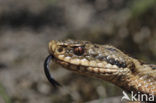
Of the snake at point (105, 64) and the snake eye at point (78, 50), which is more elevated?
the snake eye at point (78, 50)

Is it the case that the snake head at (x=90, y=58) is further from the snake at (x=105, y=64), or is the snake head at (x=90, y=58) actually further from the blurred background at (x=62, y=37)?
the blurred background at (x=62, y=37)

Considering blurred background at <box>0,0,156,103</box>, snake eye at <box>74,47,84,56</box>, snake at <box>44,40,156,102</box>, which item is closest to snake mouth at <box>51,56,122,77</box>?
snake at <box>44,40,156,102</box>

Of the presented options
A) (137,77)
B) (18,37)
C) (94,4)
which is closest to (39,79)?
(137,77)

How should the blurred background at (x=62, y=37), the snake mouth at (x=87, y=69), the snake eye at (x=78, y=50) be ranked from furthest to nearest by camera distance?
1. the blurred background at (x=62, y=37)
2. the snake eye at (x=78, y=50)
3. the snake mouth at (x=87, y=69)

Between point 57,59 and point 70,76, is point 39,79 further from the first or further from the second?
point 57,59

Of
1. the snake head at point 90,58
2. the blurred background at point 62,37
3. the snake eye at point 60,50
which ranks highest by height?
the snake eye at point 60,50

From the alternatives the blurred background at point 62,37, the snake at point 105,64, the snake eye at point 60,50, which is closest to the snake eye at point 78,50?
the snake at point 105,64

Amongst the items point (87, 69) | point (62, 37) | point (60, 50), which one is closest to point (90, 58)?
point (87, 69)
